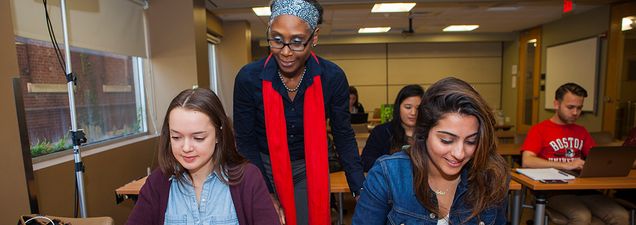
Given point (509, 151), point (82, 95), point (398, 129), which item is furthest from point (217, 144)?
point (509, 151)

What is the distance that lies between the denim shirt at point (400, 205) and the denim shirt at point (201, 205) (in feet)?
1.54

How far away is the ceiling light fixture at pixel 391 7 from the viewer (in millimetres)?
4824

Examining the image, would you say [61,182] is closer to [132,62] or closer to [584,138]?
[132,62]

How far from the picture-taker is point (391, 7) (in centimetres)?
501

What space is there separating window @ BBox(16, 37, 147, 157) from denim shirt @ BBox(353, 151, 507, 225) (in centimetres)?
209

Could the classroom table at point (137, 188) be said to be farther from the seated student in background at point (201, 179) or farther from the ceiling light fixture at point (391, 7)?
the ceiling light fixture at point (391, 7)

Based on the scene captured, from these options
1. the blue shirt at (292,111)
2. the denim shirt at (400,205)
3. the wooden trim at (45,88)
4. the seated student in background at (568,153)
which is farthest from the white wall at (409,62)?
the denim shirt at (400,205)

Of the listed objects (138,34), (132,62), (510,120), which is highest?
(138,34)

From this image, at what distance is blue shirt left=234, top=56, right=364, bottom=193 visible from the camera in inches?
56.5

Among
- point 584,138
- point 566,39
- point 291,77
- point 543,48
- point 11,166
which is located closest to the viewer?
point 291,77

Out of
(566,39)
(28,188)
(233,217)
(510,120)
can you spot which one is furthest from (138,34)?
(510,120)

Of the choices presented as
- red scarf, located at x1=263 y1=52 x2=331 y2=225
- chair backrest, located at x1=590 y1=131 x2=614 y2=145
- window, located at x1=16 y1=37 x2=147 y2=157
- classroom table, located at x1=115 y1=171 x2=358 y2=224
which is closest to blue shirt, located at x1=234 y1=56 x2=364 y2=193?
red scarf, located at x1=263 y1=52 x2=331 y2=225

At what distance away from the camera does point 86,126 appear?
2838 millimetres

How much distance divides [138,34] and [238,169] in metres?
3.01
